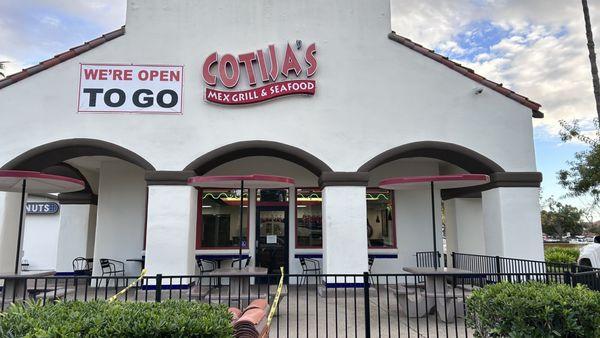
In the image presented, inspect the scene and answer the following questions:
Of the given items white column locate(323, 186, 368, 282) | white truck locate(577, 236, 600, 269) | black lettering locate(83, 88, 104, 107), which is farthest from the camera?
white truck locate(577, 236, 600, 269)

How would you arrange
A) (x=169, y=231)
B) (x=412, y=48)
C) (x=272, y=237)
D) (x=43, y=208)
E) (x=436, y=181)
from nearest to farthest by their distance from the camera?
(x=436, y=181) < (x=169, y=231) < (x=412, y=48) < (x=272, y=237) < (x=43, y=208)

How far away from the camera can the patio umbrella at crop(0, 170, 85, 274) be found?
8.02m

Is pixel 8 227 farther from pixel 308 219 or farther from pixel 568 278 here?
pixel 568 278

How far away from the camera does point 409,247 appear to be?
1347cm

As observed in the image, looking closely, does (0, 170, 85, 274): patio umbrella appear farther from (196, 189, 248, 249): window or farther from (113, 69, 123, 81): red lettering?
(196, 189, 248, 249): window

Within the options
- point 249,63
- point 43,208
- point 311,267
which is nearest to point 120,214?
point 311,267

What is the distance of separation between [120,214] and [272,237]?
16.0 feet

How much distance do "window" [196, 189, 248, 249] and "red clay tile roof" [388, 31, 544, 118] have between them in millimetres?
6547

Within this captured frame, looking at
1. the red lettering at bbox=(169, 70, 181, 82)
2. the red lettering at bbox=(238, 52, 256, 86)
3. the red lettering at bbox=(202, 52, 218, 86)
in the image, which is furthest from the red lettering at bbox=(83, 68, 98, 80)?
the red lettering at bbox=(238, 52, 256, 86)

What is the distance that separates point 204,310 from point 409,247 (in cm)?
1048

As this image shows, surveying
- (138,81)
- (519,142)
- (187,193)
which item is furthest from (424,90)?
(138,81)

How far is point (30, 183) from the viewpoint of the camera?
28.3 ft

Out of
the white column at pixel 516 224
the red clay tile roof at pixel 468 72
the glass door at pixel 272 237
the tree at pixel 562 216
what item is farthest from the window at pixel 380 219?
the tree at pixel 562 216

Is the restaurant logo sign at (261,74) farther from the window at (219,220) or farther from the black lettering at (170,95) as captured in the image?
the window at (219,220)
